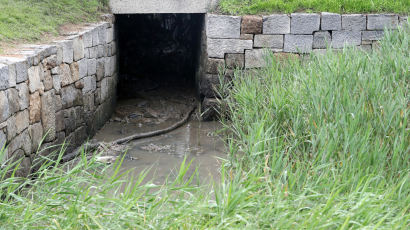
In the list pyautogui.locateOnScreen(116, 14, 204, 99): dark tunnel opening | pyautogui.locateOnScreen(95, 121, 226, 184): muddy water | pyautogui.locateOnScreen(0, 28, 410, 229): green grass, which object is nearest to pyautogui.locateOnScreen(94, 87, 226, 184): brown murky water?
pyautogui.locateOnScreen(95, 121, 226, 184): muddy water

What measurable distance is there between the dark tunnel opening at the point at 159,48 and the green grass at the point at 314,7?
89.4 inches

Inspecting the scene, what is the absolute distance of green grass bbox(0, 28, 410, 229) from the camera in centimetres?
279

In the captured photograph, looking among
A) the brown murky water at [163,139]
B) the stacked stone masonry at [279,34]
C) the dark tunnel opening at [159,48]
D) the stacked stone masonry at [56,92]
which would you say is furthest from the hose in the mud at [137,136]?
the dark tunnel opening at [159,48]

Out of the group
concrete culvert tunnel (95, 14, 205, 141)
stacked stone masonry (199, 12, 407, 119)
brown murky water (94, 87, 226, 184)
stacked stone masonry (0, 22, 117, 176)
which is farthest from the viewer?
concrete culvert tunnel (95, 14, 205, 141)

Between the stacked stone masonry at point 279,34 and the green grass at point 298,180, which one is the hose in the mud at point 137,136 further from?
the green grass at point 298,180

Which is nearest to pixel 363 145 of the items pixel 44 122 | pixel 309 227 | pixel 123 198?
pixel 309 227

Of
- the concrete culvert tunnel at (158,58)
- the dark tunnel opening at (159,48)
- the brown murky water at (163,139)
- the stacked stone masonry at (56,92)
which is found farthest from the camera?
the dark tunnel opening at (159,48)

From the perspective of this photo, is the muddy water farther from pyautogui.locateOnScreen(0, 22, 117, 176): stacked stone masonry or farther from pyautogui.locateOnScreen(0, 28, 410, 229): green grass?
pyautogui.locateOnScreen(0, 28, 410, 229): green grass

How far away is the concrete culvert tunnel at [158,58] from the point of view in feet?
29.5

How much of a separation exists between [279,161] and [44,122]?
2837 millimetres

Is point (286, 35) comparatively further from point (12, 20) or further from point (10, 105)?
point (10, 105)

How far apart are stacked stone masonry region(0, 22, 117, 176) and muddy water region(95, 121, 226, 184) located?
0.52 metres

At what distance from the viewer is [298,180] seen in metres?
3.26

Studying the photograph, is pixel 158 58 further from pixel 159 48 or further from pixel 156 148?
pixel 156 148
